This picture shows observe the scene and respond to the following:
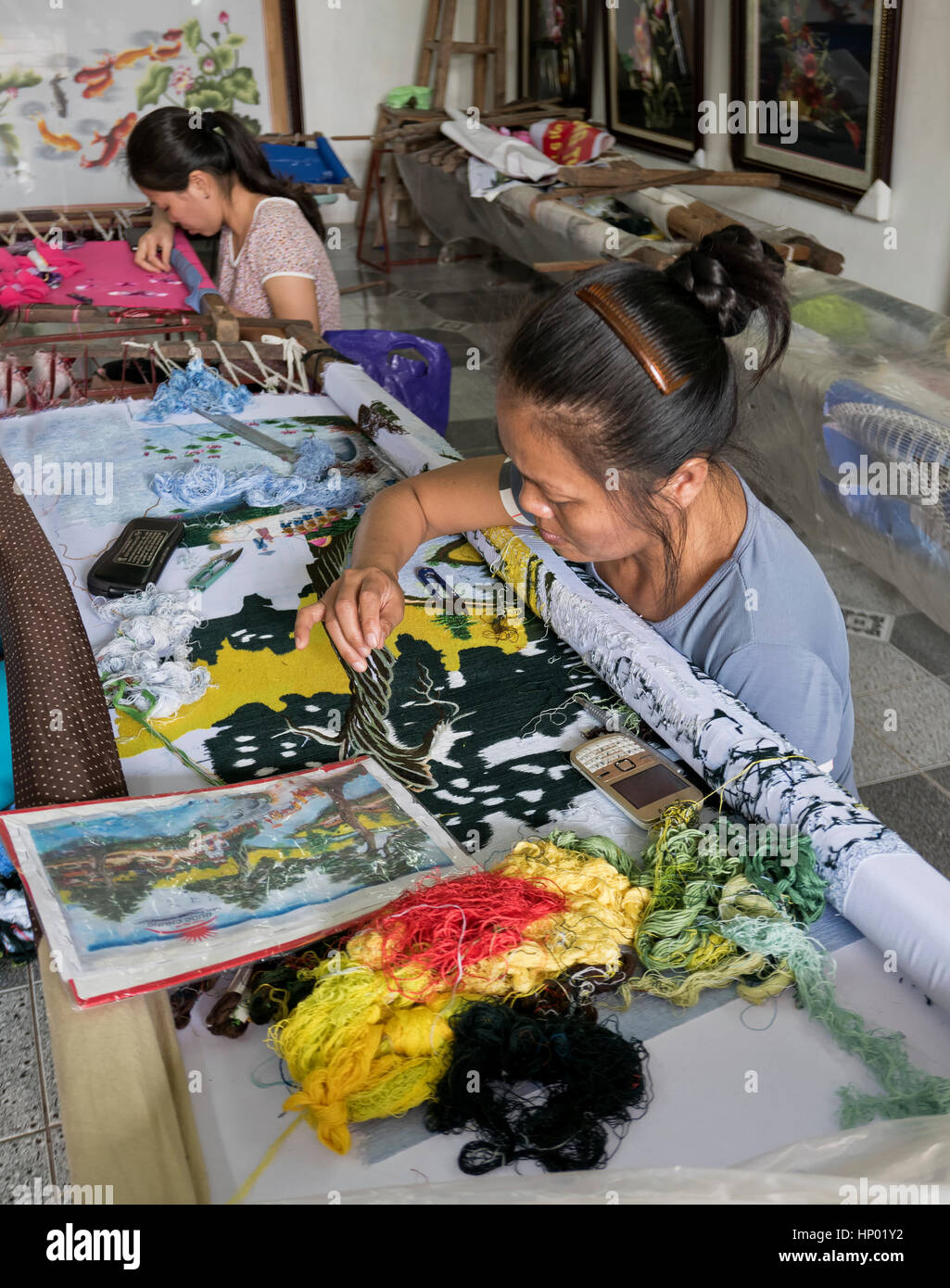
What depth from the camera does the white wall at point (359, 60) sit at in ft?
23.6

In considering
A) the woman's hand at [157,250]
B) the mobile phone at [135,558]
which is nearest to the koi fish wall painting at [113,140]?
the woman's hand at [157,250]

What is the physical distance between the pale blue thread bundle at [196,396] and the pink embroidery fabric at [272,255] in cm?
78

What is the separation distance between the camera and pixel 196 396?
2066 millimetres

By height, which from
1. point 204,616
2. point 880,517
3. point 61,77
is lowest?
point 880,517

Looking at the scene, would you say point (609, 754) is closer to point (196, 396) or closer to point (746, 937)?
point (746, 937)

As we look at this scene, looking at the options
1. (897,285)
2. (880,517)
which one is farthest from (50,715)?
(897,285)

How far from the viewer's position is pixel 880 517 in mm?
2859

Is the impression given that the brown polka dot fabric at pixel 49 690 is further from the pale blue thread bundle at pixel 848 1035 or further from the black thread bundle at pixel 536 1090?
the pale blue thread bundle at pixel 848 1035

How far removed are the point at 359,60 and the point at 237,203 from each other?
530 cm

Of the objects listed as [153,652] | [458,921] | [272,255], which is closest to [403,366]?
[272,255]

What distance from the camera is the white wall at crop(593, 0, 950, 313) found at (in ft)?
12.0

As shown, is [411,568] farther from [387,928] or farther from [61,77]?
[61,77]

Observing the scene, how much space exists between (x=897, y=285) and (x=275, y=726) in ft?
12.3

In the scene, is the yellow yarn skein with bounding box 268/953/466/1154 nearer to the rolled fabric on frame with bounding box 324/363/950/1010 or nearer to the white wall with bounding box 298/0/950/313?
the rolled fabric on frame with bounding box 324/363/950/1010
